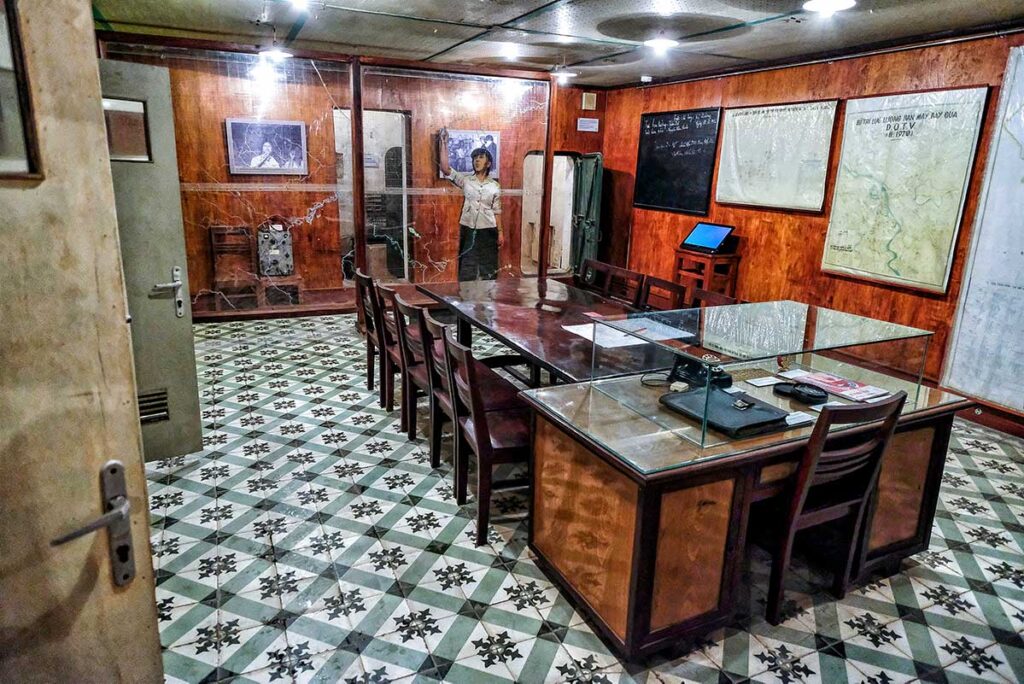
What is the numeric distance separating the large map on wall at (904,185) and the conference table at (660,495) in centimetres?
232

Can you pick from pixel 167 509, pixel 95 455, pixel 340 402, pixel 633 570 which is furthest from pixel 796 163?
pixel 95 455

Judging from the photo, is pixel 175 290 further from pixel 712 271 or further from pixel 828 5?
pixel 712 271

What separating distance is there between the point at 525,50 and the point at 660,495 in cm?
461

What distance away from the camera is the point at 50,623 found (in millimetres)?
1101

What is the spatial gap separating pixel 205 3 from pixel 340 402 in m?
2.74

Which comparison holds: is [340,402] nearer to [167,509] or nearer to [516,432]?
[167,509]

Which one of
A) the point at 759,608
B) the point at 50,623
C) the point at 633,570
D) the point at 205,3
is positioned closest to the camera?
the point at 50,623

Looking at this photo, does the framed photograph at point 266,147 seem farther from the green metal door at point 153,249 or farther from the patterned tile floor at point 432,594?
the patterned tile floor at point 432,594

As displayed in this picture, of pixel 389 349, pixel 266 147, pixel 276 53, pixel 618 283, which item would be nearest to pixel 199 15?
pixel 276 53

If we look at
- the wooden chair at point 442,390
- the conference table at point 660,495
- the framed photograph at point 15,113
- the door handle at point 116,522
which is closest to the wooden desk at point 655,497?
the conference table at point 660,495

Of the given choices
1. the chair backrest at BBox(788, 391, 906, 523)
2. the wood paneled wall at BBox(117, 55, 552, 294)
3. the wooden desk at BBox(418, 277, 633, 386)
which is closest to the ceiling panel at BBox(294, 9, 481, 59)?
the wood paneled wall at BBox(117, 55, 552, 294)

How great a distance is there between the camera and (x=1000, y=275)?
12.9 ft

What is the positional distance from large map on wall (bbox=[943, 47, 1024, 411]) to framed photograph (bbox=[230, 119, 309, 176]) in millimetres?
5584

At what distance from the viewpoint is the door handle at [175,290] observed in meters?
3.13
